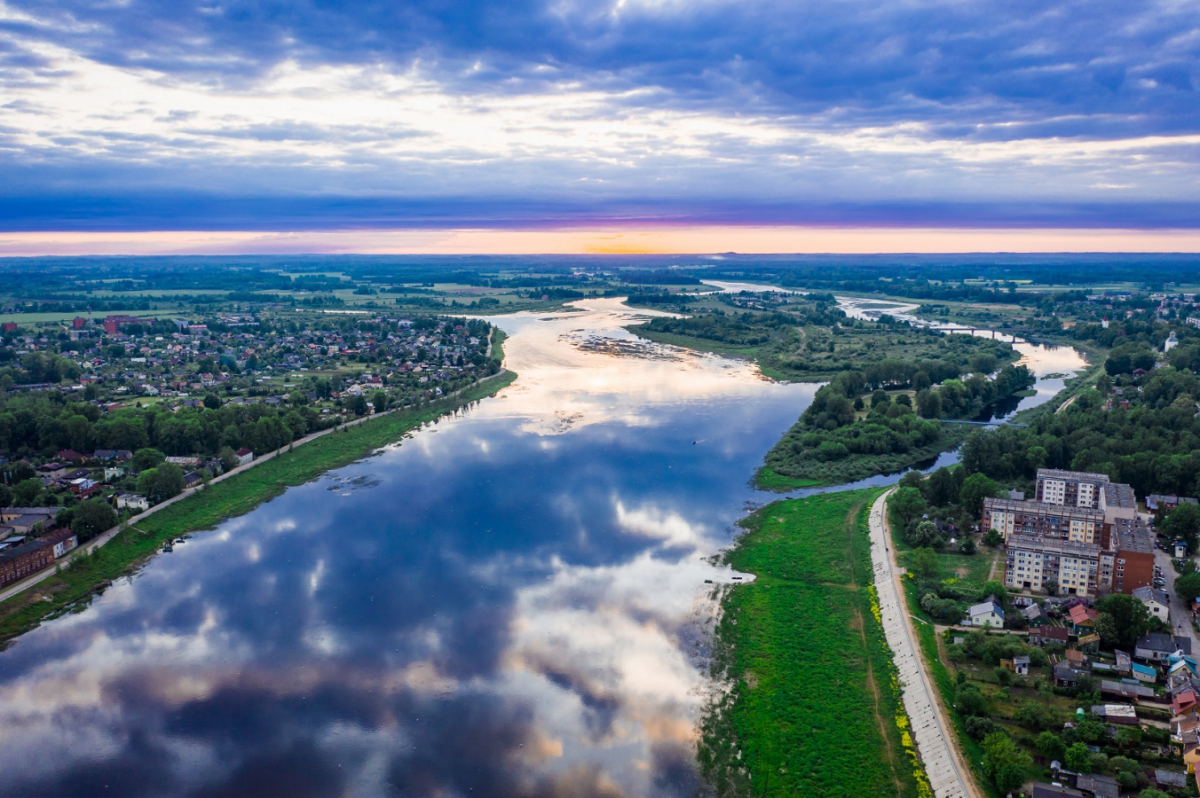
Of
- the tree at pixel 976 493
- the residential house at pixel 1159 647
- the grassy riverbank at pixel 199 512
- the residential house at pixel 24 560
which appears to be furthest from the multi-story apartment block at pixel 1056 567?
the residential house at pixel 24 560

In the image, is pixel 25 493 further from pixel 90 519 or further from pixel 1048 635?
pixel 1048 635

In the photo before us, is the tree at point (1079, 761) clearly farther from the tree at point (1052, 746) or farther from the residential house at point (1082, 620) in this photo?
the residential house at point (1082, 620)

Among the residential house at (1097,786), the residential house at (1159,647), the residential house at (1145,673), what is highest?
the residential house at (1159,647)

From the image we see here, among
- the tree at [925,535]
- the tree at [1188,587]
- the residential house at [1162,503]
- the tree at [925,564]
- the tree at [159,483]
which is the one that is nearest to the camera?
the tree at [1188,587]

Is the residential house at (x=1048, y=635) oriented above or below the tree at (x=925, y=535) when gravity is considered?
below

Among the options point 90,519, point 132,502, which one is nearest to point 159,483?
point 132,502

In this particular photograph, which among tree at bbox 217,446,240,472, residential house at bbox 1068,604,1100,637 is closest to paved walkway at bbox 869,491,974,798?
residential house at bbox 1068,604,1100,637
